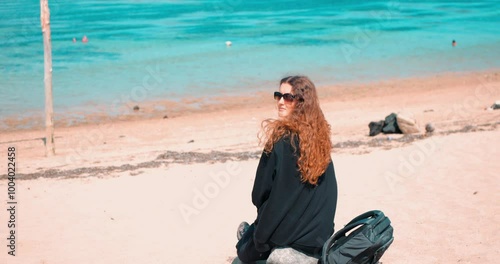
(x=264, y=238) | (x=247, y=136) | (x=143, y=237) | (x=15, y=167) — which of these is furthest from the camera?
(x=247, y=136)

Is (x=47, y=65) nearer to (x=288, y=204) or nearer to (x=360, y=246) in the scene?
(x=288, y=204)

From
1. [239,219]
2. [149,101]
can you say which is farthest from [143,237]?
[149,101]

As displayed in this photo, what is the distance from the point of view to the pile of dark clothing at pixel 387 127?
11.7 metres

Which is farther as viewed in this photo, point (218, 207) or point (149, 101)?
point (149, 101)

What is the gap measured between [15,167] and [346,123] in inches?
261

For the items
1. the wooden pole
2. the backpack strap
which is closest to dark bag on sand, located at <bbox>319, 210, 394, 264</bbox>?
the backpack strap

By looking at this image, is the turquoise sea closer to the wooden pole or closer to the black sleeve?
the wooden pole

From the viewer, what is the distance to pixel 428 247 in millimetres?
6137

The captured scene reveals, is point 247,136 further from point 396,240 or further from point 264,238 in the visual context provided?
point 264,238

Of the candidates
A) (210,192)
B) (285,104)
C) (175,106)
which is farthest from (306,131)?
(175,106)

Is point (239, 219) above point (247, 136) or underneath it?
above

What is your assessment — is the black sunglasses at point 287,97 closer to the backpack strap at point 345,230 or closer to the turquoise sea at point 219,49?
the backpack strap at point 345,230

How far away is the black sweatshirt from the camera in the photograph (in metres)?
4.57

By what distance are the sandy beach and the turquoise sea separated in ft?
20.3
